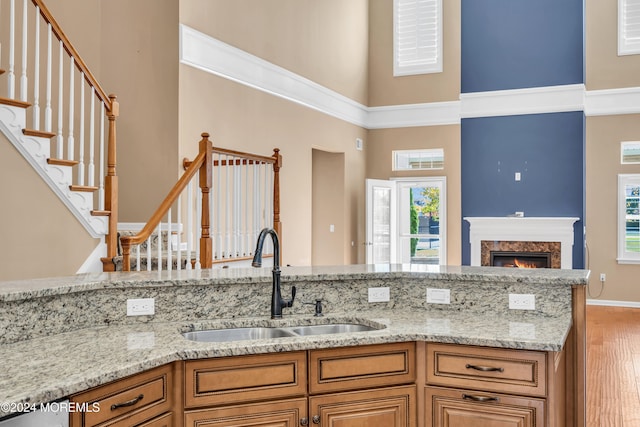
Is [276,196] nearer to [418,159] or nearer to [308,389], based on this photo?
[308,389]

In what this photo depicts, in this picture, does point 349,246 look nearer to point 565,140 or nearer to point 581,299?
point 565,140

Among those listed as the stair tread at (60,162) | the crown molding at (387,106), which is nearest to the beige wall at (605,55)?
the crown molding at (387,106)

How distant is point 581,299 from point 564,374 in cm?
37

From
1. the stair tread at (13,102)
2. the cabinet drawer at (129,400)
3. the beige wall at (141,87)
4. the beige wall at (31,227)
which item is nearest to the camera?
the cabinet drawer at (129,400)

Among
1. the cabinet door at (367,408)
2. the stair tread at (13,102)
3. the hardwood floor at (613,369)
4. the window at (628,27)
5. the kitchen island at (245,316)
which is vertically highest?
the window at (628,27)

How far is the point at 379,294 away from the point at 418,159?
24.5 feet

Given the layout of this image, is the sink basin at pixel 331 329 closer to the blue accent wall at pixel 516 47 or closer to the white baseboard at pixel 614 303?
the blue accent wall at pixel 516 47

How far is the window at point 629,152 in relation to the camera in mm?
9484

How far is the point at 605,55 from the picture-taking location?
31.8 feet

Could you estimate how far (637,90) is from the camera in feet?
30.8

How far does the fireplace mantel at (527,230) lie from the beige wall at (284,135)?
2.06 meters

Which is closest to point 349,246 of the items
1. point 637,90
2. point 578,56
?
point 578,56

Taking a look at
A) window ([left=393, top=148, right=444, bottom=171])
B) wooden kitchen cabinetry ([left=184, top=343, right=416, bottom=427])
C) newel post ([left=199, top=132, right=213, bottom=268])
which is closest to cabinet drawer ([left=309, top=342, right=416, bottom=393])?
wooden kitchen cabinetry ([left=184, top=343, right=416, bottom=427])

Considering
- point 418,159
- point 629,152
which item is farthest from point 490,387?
point 629,152
